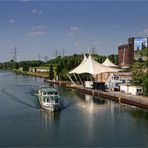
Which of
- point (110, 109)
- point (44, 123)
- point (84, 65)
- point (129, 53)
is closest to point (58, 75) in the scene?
point (129, 53)

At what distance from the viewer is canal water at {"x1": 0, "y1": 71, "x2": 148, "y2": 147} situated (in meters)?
19.8

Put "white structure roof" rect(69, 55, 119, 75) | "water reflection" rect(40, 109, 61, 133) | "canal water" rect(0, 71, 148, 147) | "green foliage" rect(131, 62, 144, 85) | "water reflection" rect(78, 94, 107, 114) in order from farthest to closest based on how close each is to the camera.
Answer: "white structure roof" rect(69, 55, 119, 75) → "green foliage" rect(131, 62, 144, 85) → "water reflection" rect(78, 94, 107, 114) → "water reflection" rect(40, 109, 61, 133) → "canal water" rect(0, 71, 148, 147)

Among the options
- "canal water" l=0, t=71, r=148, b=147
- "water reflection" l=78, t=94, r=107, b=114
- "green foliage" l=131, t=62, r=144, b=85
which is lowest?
"canal water" l=0, t=71, r=148, b=147

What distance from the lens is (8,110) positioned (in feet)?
95.2

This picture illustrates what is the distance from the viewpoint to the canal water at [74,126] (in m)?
19.8

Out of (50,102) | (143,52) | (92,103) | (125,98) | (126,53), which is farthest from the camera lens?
(126,53)

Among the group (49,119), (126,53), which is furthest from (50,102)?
→ (126,53)

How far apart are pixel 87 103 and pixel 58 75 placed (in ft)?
98.9

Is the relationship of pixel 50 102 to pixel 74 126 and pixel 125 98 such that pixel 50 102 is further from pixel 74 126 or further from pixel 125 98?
pixel 125 98

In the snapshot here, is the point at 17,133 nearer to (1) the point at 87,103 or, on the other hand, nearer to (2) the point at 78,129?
(2) the point at 78,129

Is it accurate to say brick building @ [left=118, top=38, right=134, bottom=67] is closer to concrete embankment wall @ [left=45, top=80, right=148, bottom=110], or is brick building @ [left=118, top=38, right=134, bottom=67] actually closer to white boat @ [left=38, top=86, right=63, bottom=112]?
concrete embankment wall @ [left=45, top=80, right=148, bottom=110]

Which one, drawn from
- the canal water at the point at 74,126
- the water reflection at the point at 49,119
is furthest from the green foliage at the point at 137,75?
the water reflection at the point at 49,119

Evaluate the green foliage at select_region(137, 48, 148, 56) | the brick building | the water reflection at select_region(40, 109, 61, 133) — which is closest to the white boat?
the water reflection at select_region(40, 109, 61, 133)

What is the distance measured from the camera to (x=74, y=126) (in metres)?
23.4
